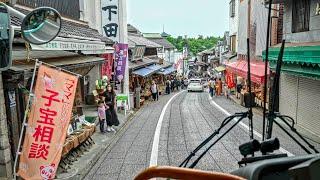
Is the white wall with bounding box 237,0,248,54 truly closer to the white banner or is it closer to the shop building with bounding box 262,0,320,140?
the shop building with bounding box 262,0,320,140

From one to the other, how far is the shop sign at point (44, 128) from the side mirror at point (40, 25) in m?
2.04

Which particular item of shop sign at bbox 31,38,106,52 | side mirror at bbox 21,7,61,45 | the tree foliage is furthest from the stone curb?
the tree foliage

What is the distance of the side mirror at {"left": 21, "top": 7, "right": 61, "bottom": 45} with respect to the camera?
5566mm

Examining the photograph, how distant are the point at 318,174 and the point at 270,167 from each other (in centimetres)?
25

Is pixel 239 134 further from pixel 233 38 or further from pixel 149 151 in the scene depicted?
pixel 233 38

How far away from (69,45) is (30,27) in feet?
19.5

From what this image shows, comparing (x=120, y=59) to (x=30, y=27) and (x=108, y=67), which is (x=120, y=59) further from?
(x=30, y=27)

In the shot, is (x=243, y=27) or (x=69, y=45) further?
(x=243, y=27)

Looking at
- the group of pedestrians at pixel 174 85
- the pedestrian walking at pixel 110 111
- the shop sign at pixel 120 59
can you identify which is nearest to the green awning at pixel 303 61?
the pedestrian walking at pixel 110 111

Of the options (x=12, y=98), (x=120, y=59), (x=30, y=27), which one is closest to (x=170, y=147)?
(x=12, y=98)

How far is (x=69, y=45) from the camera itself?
38.0 feet

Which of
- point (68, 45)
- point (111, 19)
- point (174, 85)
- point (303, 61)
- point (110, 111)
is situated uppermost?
point (111, 19)

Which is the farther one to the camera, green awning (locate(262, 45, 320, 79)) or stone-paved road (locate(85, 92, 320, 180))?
green awning (locate(262, 45, 320, 79))

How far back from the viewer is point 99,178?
32.7 ft
